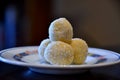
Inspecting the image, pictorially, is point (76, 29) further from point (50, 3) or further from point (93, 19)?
point (50, 3)

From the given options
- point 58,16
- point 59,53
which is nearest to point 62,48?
point 59,53

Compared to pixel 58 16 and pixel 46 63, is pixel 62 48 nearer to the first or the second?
pixel 46 63

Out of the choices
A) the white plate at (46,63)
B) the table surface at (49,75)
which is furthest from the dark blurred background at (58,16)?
the table surface at (49,75)

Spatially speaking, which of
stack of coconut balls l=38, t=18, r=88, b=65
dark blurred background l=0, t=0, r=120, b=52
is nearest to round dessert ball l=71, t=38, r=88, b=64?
stack of coconut balls l=38, t=18, r=88, b=65

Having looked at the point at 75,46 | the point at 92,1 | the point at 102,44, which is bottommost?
the point at 102,44

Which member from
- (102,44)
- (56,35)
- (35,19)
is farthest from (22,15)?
(56,35)

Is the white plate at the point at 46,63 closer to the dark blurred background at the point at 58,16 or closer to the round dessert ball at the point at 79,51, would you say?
the round dessert ball at the point at 79,51
